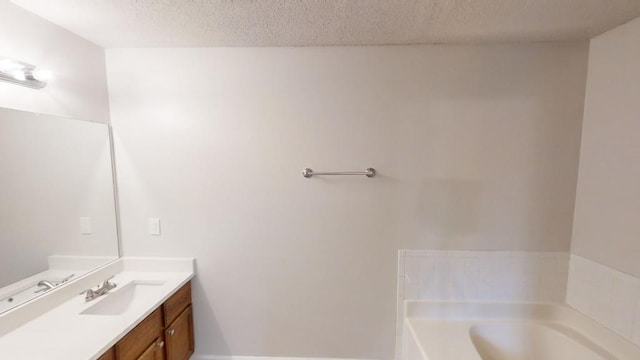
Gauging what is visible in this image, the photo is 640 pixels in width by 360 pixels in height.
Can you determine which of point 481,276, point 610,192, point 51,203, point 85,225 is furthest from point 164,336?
point 610,192

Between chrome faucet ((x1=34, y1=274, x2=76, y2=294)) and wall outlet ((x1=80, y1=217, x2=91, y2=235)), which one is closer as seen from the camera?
chrome faucet ((x1=34, y1=274, x2=76, y2=294))

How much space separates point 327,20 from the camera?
148 centimetres

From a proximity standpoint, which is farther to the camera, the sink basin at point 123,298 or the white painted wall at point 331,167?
the white painted wall at point 331,167

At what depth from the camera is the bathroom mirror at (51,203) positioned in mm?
1315

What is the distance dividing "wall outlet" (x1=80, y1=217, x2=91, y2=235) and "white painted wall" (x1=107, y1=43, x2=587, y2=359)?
0.69 ft

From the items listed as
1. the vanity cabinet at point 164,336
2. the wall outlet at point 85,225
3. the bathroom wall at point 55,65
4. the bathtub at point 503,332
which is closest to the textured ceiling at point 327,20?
the bathroom wall at point 55,65

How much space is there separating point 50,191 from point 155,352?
1101 mm

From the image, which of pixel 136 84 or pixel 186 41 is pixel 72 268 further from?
pixel 186 41

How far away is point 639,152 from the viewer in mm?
1435

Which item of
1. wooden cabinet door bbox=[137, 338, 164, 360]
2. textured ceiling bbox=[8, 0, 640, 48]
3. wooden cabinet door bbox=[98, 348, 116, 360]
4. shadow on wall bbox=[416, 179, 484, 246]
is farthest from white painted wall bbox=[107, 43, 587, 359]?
wooden cabinet door bbox=[98, 348, 116, 360]

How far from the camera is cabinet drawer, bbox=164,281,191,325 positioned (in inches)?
65.6

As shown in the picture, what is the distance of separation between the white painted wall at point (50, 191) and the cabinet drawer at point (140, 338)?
64 cm

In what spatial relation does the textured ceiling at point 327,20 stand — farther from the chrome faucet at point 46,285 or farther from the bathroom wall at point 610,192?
the chrome faucet at point 46,285

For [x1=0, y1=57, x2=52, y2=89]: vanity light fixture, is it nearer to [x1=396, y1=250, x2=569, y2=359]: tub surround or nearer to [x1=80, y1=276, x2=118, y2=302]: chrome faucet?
[x1=80, y1=276, x2=118, y2=302]: chrome faucet
